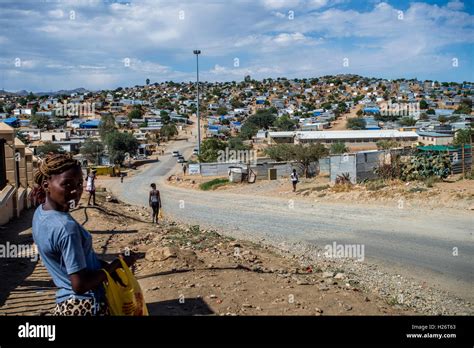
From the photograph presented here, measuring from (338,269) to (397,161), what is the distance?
45.3ft

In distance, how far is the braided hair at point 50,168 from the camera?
2.73 m

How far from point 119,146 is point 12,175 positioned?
139 ft

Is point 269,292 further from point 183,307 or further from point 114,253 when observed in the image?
point 114,253

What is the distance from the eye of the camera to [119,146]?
53.6 meters

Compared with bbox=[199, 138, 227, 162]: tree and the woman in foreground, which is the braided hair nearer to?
the woman in foreground

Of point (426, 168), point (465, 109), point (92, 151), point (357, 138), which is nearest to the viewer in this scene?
point (426, 168)

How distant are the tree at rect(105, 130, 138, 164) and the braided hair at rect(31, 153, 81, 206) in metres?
50.6

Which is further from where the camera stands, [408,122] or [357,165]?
[408,122]

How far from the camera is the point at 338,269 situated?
8781 millimetres

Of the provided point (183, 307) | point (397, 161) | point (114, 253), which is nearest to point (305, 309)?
point (183, 307)

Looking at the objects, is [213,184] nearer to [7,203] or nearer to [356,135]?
[7,203]

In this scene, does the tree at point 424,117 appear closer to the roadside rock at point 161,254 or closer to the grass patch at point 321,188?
the grass patch at point 321,188

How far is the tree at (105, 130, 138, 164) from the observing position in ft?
172

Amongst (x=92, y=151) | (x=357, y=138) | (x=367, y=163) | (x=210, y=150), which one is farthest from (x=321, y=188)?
(x=92, y=151)
